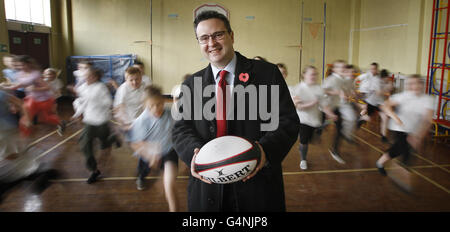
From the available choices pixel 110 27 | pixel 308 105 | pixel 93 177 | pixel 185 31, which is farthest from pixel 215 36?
pixel 110 27

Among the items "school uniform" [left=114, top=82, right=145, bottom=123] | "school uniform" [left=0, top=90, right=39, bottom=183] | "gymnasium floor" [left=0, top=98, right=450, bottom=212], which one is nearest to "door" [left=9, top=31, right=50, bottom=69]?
"gymnasium floor" [left=0, top=98, right=450, bottom=212]

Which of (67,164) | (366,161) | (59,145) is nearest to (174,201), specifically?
(67,164)

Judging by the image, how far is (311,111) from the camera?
3947 mm

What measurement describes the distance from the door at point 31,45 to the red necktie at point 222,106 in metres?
8.45

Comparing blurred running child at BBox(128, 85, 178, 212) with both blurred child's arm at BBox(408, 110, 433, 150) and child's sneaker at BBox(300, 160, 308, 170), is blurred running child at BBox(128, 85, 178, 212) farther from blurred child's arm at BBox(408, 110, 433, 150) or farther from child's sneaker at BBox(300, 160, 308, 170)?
blurred child's arm at BBox(408, 110, 433, 150)

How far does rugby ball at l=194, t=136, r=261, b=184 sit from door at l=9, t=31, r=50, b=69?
8500mm

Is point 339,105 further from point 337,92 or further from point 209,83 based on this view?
point 209,83

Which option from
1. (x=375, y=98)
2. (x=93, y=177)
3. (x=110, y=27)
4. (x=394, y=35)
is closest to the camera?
(x=93, y=177)

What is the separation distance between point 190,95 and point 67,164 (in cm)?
343

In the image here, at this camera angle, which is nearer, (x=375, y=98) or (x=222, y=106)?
(x=222, y=106)

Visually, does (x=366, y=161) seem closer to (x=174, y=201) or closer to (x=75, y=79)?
(x=174, y=201)

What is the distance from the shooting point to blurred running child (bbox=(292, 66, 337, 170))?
3953mm

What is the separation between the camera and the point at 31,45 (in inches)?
347

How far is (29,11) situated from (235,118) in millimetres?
9433
